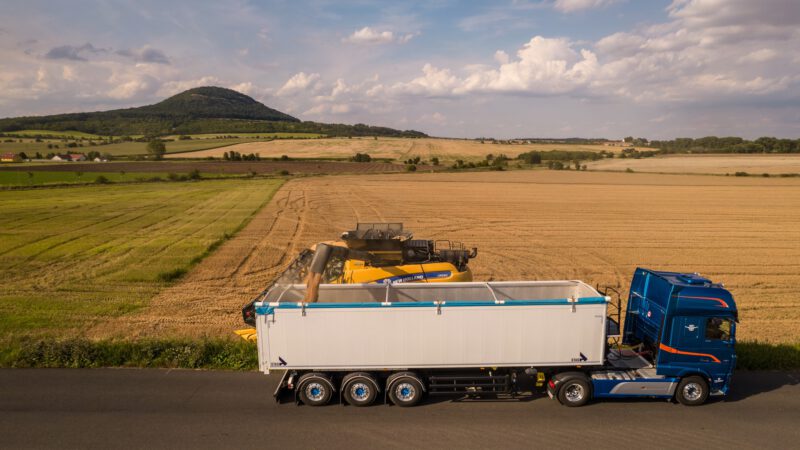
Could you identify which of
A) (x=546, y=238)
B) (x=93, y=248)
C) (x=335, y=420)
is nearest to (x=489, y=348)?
(x=335, y=420)

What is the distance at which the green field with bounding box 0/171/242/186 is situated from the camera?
6150 cm

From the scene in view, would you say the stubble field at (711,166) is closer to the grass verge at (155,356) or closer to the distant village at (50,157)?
the grass verge at (155,356)

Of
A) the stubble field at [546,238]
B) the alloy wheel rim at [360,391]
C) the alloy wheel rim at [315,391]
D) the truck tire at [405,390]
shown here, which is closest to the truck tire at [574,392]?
A: the truck tire at [405,390]

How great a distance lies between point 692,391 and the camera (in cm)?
977

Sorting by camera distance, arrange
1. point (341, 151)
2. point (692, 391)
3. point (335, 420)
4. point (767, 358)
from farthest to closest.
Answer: point (341, 151) < point (767, 358) < point (692, 391) < point (335, 420)

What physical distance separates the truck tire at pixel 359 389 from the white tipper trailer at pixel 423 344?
2 centimetres

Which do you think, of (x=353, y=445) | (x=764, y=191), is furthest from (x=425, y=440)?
(x=764, y=191)

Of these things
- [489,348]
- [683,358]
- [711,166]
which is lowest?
[683,358]

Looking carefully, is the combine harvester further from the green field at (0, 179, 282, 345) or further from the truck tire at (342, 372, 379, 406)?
the green field at (0, 179, 282, 345)

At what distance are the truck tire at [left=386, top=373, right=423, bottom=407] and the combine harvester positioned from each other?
20mm

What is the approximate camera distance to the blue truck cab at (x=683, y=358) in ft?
31.2

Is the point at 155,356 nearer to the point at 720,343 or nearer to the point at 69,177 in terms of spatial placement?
the point at 720,343

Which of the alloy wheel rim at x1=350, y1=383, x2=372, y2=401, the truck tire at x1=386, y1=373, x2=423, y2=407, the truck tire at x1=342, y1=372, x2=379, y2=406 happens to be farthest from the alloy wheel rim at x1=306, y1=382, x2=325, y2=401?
the truck tire at x1=386, y1=373, x2=423, y2=407

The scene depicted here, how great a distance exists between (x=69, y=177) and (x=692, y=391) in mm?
77962
